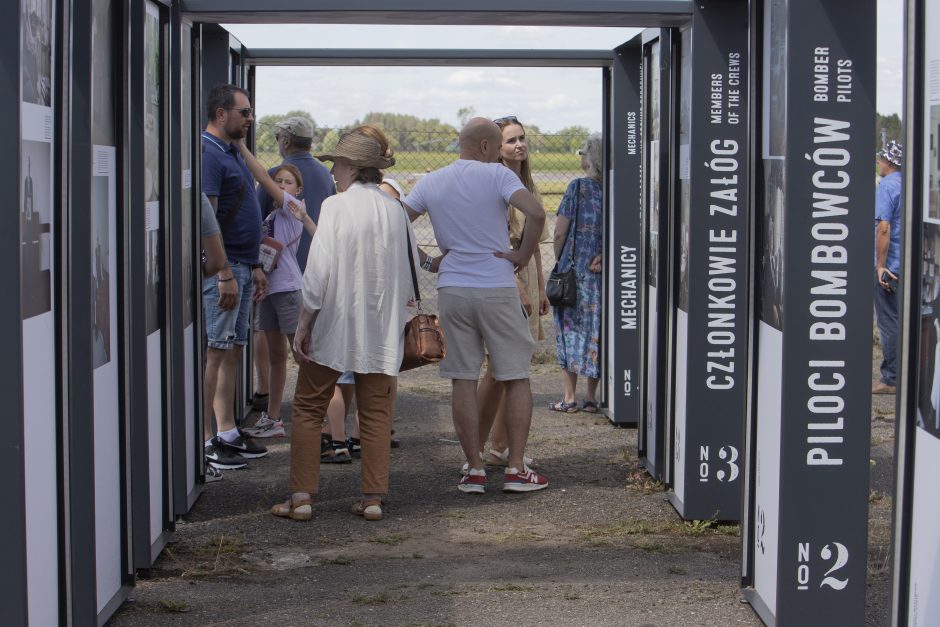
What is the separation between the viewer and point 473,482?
21.5ft

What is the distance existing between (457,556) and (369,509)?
0.76 m

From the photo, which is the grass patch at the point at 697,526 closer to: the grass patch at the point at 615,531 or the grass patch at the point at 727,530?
the grass patch at the point at 727,530

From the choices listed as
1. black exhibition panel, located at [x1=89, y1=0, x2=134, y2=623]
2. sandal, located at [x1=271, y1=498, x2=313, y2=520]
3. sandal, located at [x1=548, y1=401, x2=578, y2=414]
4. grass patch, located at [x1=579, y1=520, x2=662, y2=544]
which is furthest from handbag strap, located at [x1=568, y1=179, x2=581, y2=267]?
black exhibition panel, located at [x1=89, y1=0, x2=134, y2=623]

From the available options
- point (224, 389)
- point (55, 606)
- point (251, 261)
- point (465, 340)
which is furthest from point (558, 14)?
point (55, 606)

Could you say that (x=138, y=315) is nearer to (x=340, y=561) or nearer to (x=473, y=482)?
(x=340, y=561)

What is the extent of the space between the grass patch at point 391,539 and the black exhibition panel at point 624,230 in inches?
116

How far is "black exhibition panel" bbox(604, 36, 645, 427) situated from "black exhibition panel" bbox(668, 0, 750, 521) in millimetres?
2258

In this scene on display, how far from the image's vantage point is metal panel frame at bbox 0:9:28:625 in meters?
3.02

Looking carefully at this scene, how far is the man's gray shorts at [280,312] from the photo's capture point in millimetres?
7516

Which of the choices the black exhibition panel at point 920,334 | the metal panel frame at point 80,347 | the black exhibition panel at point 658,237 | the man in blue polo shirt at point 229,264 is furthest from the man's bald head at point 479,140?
the black exhibition panel at point 920,334

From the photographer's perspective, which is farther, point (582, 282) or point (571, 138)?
point (571, 138)

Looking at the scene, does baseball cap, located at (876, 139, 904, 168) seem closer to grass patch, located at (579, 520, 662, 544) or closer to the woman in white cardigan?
Result: grass patch, located at (579, 520, 662, 544)

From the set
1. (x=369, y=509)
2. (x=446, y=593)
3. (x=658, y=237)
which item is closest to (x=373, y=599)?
(x=446, y=593)

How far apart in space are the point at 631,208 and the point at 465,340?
2.36 meters
